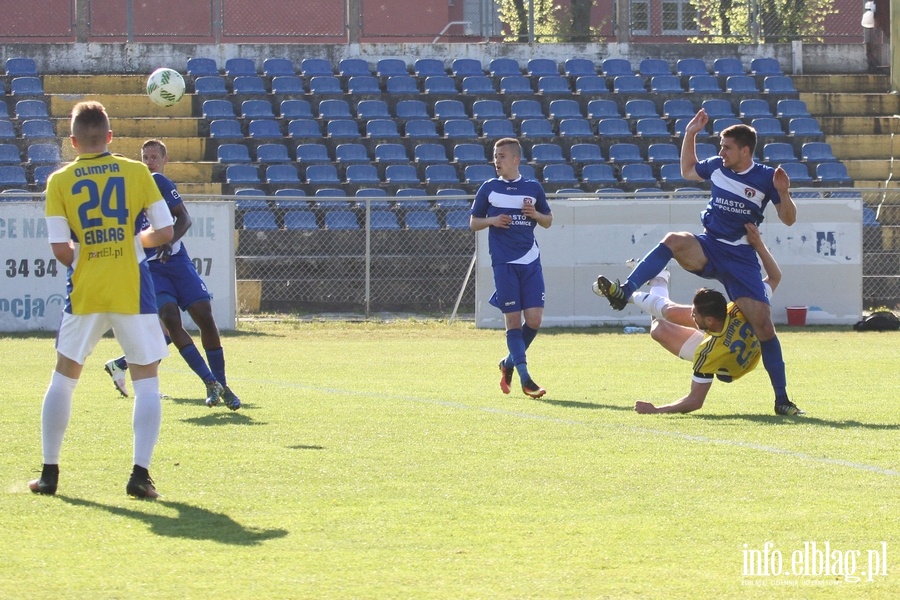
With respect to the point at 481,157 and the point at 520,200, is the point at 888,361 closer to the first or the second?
the point at 520,200

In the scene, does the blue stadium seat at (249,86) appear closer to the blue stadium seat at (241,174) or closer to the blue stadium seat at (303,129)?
the blue stadium seat at (303,129)

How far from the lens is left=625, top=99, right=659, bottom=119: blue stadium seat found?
26545mm

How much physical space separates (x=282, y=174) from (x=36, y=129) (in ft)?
16.6

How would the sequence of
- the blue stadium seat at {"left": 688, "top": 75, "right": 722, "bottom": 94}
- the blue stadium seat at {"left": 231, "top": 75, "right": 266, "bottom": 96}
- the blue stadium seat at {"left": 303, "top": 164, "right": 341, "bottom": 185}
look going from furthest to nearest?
the blue stadium seat at {"left": 688, "top": 75, "right": 722, "bottom": 94}
the blue stadium seat at {"left": 231, "top": 75, "right": 266, "bottom": 96}
the blue stadium seat at {"left": 303, "top": 164, "right": 341, "bottom": 185}

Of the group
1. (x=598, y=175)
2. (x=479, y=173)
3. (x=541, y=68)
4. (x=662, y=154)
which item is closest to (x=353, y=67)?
(x=541, y=68)

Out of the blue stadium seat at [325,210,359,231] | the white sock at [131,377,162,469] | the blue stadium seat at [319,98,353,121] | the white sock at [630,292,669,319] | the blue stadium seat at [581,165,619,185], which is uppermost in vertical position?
the blue stadium seat at [319,98,353,121]

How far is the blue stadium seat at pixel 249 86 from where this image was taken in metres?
25.8

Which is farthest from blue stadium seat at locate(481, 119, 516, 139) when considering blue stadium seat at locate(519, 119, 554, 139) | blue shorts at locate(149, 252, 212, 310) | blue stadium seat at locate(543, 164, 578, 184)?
blue shorts at locate(149, 252, 212, 310)

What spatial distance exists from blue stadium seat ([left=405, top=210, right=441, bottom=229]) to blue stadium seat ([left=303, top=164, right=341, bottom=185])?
212cm

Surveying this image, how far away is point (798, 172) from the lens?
25.3m

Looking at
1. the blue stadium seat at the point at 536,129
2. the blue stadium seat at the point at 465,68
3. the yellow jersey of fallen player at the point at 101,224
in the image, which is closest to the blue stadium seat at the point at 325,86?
the blue stadium seat at the point at 465,68

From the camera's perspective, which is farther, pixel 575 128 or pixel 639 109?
pixel 639 109

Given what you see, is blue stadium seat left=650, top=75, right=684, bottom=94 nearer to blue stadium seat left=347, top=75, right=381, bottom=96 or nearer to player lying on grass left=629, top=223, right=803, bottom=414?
blue stadium seat left=347, top=75, right=381, bottom=96

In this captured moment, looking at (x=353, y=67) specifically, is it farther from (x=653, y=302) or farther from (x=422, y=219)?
(x=653, y=302)
